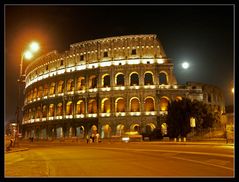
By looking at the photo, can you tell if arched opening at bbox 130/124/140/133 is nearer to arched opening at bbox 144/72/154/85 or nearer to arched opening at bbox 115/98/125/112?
A: arched opening at bbox 115/98/125/112

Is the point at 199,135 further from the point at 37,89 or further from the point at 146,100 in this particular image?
the point at 37,89

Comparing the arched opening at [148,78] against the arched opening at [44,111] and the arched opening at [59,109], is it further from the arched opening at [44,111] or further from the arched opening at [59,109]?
the arched opening at [44,111]

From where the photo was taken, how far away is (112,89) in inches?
1829

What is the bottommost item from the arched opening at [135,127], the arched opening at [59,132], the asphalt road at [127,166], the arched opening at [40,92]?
the arched opening at [59,132]

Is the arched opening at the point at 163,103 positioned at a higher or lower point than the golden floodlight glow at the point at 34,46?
lower

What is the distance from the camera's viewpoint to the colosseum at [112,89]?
4535 cm

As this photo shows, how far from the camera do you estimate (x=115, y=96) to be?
1813 inches

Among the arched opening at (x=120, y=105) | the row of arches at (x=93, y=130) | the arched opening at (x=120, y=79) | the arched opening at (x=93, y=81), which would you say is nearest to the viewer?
the row of arches at (x=93, y=130)

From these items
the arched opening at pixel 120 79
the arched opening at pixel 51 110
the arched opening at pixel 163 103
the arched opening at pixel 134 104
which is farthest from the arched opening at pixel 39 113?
the arched opening at pixel 163 103

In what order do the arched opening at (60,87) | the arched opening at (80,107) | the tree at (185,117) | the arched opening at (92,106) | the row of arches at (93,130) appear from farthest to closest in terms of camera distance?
the arched opening at (60,87) < the arched opening at (80,107) < the arched opening at (92,106) < the row of arches at (93,130) < the tree at (185,117)

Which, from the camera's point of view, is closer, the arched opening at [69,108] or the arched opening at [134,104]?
the arched opening at [134,104]

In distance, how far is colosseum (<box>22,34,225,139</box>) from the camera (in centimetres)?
4535

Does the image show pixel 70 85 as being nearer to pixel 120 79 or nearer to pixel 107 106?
pixel 107 106

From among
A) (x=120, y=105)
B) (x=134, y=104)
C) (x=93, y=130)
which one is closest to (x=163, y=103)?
(x=134, y=104)
